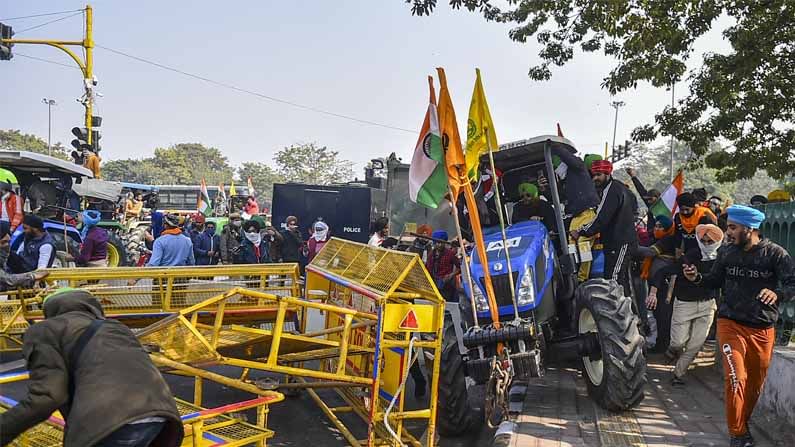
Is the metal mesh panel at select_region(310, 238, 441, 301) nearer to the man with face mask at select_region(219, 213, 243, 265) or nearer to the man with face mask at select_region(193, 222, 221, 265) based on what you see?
the man with face mask at select_region(219, 213, 243, 265)

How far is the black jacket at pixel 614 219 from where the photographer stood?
24.6ft

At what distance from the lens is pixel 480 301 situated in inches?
248

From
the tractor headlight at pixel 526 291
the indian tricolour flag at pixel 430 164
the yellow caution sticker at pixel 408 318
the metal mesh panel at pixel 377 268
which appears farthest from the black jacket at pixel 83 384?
the indian tricolour flag at pixel 430 164

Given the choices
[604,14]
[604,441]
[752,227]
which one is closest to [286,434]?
[604,441]

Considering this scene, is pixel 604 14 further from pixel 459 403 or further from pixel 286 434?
pixel 286 434

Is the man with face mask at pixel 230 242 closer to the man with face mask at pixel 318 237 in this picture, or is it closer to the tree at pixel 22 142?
the man with face mask at pixel 318 237

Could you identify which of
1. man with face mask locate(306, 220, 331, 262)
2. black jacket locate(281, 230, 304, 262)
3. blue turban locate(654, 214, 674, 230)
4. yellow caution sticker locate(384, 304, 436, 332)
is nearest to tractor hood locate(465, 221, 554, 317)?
yellow caution sticker locate(384, 304, 436, 332)

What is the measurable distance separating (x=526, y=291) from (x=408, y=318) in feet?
4.33

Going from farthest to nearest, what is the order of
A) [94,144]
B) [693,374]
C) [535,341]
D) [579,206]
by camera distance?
1. [94,144]
2. [693,374]
3. [579,206]
4. [535,341]

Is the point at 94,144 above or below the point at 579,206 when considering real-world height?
above

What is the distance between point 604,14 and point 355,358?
20.6 ft

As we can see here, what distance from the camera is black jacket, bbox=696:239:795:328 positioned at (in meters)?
5.38

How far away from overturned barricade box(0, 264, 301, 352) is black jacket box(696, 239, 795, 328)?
13.3 ft

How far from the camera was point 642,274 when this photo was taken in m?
8.80
